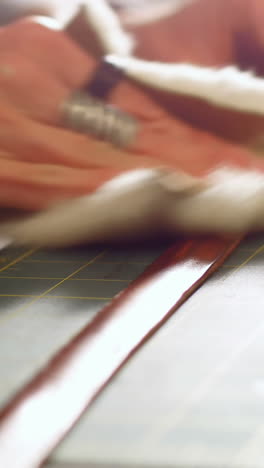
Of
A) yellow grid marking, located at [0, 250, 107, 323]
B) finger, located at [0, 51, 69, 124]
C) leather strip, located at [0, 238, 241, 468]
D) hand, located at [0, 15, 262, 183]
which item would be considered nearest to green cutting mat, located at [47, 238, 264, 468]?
Result: leather strip, located at [0, 238, 241, 468]

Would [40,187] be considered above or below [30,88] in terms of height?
below

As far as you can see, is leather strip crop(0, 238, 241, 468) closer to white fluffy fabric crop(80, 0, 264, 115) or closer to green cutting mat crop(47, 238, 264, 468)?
green cutting mat crop(47, 238, 264, 468)

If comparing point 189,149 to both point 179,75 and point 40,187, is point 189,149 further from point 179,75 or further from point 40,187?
point 40,187

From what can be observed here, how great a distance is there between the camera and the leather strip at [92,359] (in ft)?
1.55

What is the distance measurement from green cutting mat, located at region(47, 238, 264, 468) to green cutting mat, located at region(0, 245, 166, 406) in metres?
0.10

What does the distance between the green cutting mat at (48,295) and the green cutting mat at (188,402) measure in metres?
0.10

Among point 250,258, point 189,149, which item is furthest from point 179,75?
point 250,258

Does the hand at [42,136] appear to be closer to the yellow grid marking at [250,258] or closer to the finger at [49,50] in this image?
the finger at [49,50]

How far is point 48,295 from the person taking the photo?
0.75 m

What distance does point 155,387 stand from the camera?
528mm

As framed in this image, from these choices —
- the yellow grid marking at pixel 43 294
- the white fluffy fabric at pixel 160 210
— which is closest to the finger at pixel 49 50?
the white fluffy fabric at pixel 160 210

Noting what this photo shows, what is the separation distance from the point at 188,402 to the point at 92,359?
115mm

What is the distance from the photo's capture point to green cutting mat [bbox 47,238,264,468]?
443 millimetres

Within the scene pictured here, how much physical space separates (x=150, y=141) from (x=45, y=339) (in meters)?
0.62
